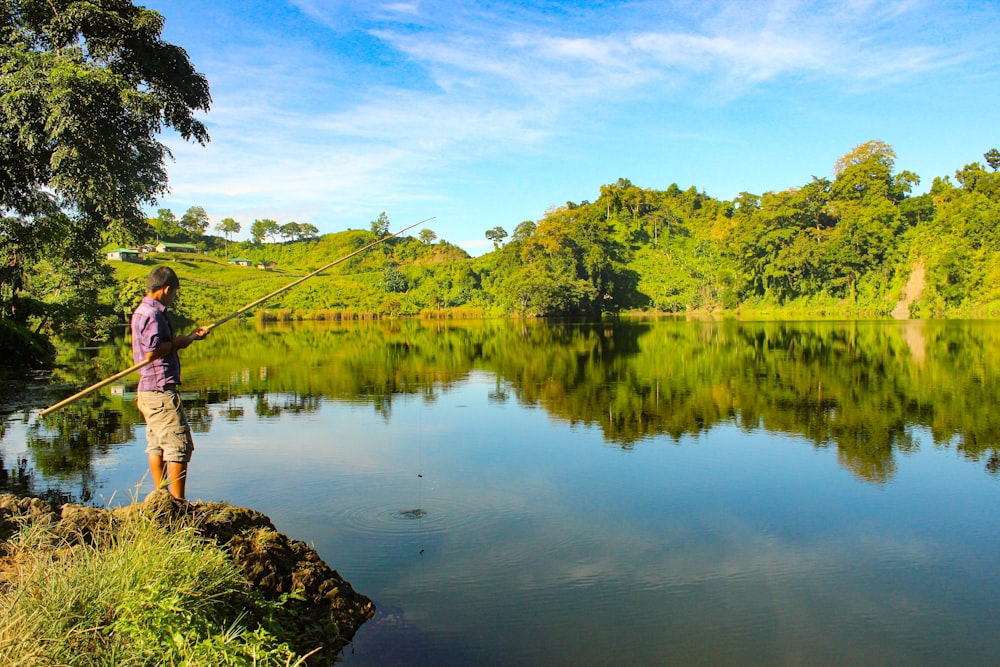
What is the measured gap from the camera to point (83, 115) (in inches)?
542

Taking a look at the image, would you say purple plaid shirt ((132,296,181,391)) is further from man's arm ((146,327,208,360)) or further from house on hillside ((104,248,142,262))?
house on hillside ((104,248,142,262))

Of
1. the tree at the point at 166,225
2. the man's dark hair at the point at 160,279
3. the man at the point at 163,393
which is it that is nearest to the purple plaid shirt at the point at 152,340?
the man at the point at 163,393

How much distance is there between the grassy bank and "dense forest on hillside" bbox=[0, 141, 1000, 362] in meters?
49.6

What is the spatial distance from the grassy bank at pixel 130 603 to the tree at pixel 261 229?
147 m

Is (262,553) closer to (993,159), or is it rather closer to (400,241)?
(993,159)

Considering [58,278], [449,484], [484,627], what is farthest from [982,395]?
[58,278]

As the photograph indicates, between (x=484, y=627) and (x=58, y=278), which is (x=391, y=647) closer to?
(x=484, y=627)

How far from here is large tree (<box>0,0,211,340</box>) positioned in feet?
44.6

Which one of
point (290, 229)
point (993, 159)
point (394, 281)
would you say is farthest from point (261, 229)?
point (993, 159)

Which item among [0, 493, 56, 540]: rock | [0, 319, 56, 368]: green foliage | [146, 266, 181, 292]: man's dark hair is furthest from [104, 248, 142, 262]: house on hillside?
[0, 493, 56, 540]: rock

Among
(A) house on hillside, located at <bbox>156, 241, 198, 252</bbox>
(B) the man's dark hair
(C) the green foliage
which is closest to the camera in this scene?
(B) the man's dark hair

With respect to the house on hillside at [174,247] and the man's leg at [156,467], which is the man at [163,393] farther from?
the house on hillside at [174,247]

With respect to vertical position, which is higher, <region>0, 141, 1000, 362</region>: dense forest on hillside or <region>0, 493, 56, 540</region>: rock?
<region>0, 141, 1000, 362</region>: dense forest on hillside

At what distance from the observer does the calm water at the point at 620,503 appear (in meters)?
5.25
